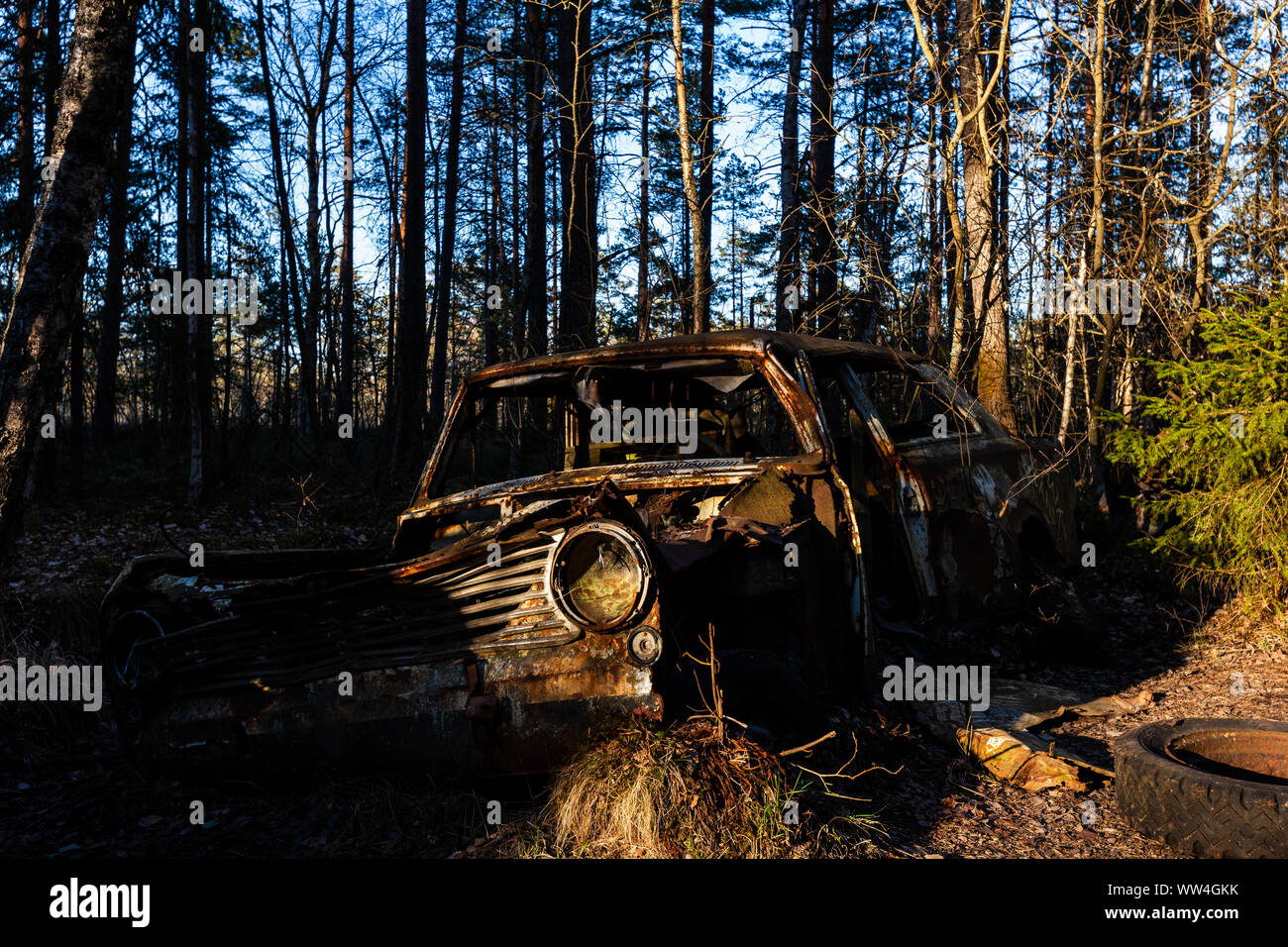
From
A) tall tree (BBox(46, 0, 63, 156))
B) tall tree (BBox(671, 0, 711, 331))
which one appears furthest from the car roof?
tall tree (BBox(46, 0, 63, 156))

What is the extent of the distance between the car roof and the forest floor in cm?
171

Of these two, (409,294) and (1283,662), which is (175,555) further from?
(409,294)

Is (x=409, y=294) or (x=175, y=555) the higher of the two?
(x=409, y=294)

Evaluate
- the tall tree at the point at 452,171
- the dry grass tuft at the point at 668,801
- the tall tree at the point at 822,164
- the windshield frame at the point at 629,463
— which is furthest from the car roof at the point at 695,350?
the tall tree at the point at 452,171

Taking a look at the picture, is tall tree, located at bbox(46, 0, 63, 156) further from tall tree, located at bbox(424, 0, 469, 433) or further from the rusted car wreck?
the rusted car wreck

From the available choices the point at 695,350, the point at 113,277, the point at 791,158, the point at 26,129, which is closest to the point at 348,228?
the point at 113,277

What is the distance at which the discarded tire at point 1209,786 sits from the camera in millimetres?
2893

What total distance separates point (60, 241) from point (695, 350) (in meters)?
3.94
